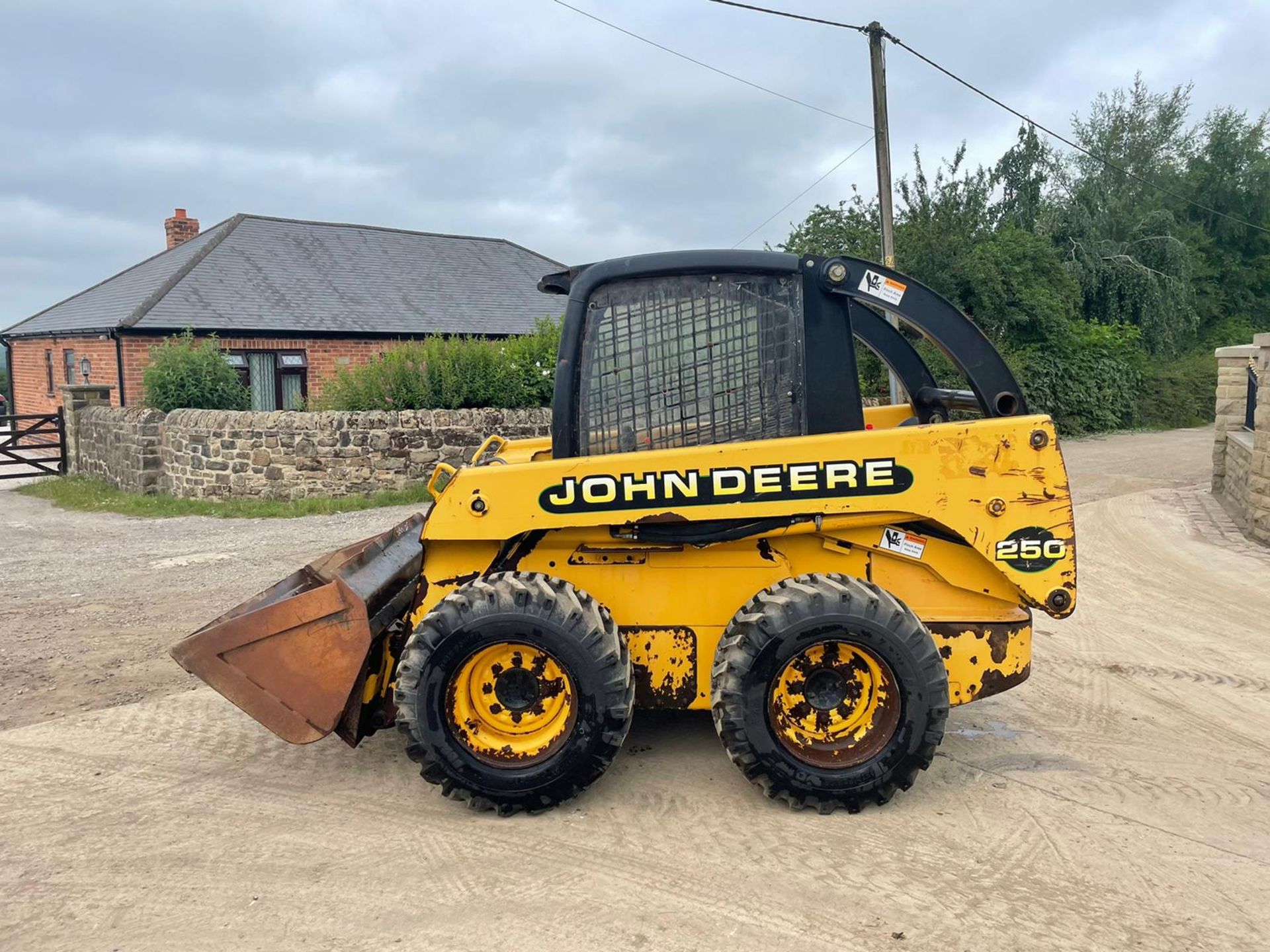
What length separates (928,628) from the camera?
415 centimetres

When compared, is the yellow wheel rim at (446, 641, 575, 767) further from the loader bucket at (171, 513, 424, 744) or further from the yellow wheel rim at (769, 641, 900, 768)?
the yellow wheel rim at (769, 641, 900, 768)

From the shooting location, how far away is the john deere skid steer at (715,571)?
153 inches

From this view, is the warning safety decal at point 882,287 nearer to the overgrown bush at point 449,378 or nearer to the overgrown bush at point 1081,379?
the overgrown bush at point 449,378

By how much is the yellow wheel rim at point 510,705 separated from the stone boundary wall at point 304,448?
31.3 feet

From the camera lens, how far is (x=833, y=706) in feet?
13.0

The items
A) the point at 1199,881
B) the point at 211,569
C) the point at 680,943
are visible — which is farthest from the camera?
the point at 211,569

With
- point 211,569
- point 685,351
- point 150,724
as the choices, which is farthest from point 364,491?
point 685,351

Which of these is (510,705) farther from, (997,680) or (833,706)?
(997,680)

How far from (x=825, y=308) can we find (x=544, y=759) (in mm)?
2205

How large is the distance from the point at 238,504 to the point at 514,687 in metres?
10.3

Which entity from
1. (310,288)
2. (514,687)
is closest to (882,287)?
(514,687)

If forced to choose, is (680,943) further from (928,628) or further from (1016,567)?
(1016,567)

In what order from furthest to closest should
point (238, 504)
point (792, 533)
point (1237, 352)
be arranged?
point (238, 504) → point (1237, 352) → point (792, 533)

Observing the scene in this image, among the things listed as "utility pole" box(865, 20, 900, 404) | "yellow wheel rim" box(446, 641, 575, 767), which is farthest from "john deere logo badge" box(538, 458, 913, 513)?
"utility pole" box(865, 20, 900, 404)
